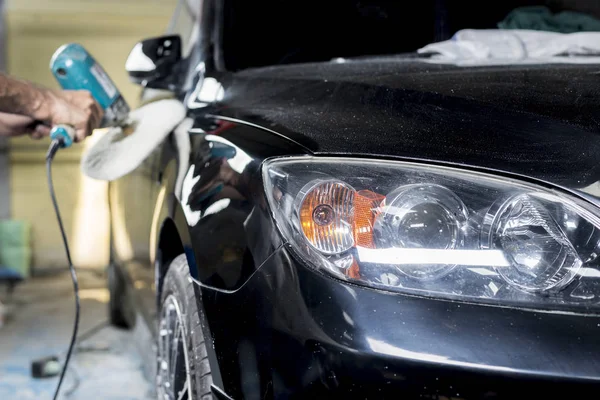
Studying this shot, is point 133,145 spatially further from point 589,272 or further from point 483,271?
point 589,272

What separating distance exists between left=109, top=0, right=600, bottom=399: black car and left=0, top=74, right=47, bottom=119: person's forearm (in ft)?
1.90

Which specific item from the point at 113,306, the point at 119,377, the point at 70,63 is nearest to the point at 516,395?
the point at 70,63

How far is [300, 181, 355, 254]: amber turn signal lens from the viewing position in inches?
45.4

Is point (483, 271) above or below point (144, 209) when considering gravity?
above

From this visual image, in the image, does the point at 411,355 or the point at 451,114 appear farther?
the point at 451,114

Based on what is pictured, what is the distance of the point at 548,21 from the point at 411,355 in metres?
1.68

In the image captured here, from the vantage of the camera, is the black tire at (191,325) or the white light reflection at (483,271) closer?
the white light reflection at (483,271)

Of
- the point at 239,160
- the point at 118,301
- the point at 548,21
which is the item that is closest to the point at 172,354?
the point at 239,160

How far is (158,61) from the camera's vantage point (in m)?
2.14

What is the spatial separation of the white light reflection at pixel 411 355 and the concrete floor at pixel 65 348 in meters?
1.52

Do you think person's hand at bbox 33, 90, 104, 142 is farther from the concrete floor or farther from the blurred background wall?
the blurred background wall

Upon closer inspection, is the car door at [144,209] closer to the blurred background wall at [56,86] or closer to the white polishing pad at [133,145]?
the white polishing pad at [133,145]

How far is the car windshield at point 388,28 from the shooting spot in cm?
209

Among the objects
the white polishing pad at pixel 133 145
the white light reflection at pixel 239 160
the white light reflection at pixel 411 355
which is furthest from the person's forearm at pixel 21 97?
the white light reflection at pixel 411 355
